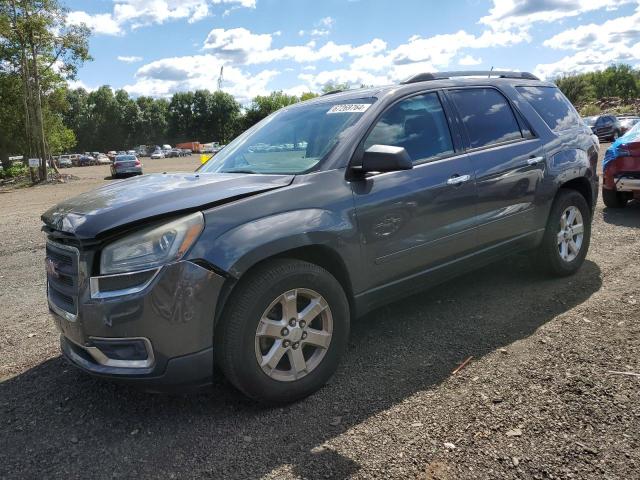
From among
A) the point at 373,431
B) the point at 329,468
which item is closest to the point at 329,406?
the point at 373,431

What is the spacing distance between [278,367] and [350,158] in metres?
1.37

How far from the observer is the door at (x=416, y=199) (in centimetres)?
342

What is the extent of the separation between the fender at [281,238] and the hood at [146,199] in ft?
0.72

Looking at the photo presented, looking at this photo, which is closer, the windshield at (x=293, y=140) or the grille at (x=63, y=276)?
the grille at (x=63, y=276)

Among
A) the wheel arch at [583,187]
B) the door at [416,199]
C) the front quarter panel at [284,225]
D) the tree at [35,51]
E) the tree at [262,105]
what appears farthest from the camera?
the tree at [262,105]

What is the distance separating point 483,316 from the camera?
4289 mm

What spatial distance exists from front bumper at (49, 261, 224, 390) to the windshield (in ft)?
3.49

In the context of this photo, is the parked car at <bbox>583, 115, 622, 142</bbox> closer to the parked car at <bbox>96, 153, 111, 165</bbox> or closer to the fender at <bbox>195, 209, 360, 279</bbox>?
the fender at <bbox>195, 209, 360, 279</bbox>

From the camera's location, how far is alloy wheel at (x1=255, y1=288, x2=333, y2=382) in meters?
2.95

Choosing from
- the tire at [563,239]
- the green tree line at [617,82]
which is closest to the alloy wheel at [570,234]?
the tire at [563,239]

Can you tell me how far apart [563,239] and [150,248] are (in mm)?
3872

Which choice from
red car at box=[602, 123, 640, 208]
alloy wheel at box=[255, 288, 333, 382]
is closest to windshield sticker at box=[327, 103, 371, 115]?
alloy wheel at box=[255, 288, 333, 382]

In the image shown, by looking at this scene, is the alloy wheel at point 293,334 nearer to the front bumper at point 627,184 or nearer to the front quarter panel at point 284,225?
the front quarter panel at point 284,225

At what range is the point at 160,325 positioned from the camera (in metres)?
2.67
